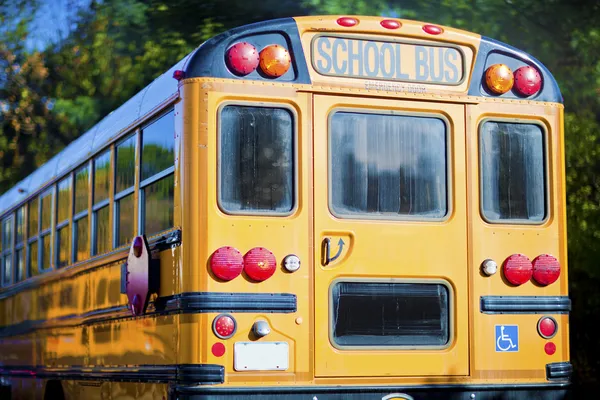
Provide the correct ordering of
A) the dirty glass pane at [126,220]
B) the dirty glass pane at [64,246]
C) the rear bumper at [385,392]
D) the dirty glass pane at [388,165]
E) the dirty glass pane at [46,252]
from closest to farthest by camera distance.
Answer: the rear bumper at [385,392] → the dirty glass pane at [388,165] → the dirty glass pane at [126,220] → the dirty glass pane at [64,246] → the dirty glass pane at [46,252]

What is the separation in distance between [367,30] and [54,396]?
478cm

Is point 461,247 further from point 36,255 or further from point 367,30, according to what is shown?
point 36,255

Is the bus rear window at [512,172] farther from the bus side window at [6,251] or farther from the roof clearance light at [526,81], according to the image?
the bus side window at [6,251]

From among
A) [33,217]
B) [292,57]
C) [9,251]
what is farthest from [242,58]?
[9,251]

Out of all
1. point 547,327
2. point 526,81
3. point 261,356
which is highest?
point 526,81

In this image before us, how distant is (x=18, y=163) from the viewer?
2678 cm

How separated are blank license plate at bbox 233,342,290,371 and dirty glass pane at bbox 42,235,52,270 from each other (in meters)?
4.08

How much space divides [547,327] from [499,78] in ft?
4.91

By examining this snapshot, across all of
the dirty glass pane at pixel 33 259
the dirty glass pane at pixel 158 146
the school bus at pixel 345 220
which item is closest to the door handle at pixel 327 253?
the school bus at pixel 345 220

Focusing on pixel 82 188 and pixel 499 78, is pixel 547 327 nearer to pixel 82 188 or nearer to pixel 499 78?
pixel 499 78

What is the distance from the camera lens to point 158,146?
22.0ft

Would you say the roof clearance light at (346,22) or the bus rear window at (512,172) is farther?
the bus rear window at (512,172)

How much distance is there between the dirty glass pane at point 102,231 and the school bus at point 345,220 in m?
0.43

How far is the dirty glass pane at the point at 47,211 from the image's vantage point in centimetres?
984
